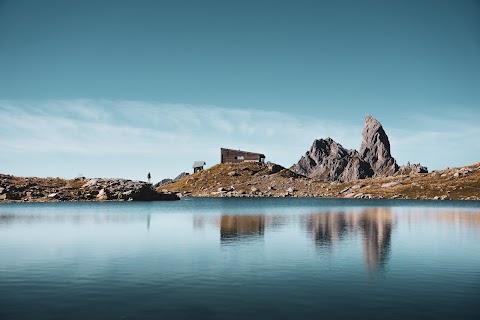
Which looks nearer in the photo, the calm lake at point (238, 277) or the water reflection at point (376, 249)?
the calm lake at point (238, 277)

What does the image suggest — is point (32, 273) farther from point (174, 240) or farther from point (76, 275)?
point (174, 240)

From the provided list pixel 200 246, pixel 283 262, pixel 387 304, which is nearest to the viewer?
pixel 387 304

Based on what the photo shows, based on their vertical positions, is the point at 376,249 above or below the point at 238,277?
above

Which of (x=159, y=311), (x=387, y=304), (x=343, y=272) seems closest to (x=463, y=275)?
(x=343, y=272)

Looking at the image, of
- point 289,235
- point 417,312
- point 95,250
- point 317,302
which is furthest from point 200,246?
point 417,312

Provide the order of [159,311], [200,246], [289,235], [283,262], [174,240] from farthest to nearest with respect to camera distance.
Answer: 1. [289,235]
2. [174,240]
3. [200,246]
4. [283,262]
5. [159,311]

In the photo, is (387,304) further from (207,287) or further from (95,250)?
(95,250)

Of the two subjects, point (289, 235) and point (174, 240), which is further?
point (289, 235)

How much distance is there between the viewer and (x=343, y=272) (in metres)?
39.2

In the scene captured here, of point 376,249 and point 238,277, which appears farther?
point 376,249

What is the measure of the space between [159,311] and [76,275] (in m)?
15.9

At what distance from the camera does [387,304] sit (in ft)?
91.9

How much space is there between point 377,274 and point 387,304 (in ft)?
36.1

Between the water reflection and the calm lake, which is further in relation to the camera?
the water reflection
